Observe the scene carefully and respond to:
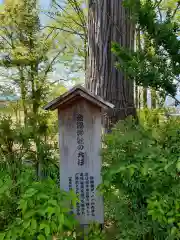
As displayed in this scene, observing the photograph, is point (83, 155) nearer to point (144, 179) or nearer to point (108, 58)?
point (144, 179)

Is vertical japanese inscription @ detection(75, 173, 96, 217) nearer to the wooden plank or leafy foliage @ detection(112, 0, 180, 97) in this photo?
the wooden plank

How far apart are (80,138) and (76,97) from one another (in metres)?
0.37

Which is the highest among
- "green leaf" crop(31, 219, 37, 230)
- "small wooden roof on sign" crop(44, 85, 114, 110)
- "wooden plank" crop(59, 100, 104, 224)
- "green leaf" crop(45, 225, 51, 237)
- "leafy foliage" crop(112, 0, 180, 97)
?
"leafy foliage" crop(112, 0, 180, 97)

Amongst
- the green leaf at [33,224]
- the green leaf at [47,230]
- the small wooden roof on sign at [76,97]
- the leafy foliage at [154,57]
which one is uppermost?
the leafy foliage at [154,57]

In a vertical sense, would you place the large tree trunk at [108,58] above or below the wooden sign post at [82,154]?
above

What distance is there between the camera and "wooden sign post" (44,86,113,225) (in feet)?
7.58

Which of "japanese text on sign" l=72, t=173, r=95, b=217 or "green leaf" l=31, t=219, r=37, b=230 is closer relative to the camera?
"green leaf" l=31, t=219, r=37, b=230

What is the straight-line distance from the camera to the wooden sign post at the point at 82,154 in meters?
2.31

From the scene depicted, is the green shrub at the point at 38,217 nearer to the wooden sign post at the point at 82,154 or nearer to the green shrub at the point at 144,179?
the green shrub at the point at 144,179

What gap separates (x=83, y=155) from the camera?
233 centimetres

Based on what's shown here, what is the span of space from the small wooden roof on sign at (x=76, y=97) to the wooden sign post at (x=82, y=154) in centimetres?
6

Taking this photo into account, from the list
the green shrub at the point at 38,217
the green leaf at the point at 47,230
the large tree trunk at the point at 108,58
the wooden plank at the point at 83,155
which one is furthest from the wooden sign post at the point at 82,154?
the large tree trunk at the point at 108,58

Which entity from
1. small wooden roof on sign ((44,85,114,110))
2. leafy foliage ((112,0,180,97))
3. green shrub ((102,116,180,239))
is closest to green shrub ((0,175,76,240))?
green shrub ((102,116,180,239))

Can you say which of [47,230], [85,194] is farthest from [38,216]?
[85,194]
